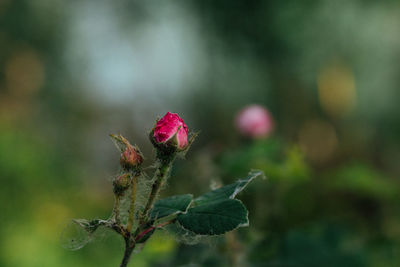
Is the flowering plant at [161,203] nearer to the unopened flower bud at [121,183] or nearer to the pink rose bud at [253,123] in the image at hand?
the unopened flower bud at [121,183]

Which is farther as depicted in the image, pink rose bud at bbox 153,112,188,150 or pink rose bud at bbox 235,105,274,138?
pink rose bud at bbox 235,105,274,138

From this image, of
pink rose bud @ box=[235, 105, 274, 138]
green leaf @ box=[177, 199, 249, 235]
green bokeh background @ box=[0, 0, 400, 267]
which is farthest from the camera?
green bokeh background @ box=[0, 0, 400, 267]

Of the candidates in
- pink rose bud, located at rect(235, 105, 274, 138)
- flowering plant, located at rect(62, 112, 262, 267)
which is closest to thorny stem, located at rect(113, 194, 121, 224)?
flowering plant, located at rect(62, 112, 262, 267)

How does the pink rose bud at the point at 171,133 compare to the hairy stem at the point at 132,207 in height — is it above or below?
above

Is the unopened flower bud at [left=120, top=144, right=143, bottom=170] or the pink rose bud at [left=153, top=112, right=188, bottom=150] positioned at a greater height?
the pink rose bud at [left=153, top=112, right=188, bottom=150]

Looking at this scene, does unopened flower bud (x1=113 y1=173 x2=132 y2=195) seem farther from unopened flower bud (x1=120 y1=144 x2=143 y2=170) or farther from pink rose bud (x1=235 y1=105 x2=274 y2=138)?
pink rose bud (x1=235 y1=105 x2=274 y2=138)

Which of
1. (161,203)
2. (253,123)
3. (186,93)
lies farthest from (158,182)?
(186,93)

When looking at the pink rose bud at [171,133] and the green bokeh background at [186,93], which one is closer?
the pink rose bud at [171,133]

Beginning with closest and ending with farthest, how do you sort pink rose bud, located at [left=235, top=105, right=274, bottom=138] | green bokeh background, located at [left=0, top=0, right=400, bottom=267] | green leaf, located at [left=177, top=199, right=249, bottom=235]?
green leaf, located at [left=177, top=199, right=249, bottom=235], pink rose bud, located at [left=235, top=105, right=274, bottom=138], green bokeh background, located at [left=0, top=0, right=400, bottom=267]

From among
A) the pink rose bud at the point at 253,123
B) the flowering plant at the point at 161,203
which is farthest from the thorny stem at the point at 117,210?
the pink rose bud at the point at 253,123
